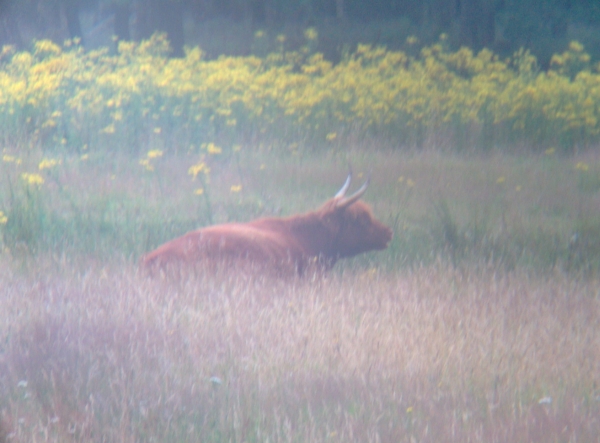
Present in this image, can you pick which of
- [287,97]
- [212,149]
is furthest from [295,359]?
[287,97]

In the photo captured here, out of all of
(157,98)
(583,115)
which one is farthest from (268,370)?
(157,98)

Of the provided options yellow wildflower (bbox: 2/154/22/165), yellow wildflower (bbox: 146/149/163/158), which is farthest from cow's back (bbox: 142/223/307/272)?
yellow wildflower (bbox: 2/154/22/165)

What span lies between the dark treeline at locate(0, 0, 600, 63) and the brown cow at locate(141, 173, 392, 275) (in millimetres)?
2352

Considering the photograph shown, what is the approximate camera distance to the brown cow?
4293mm

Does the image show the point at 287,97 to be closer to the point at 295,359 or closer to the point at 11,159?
the point at 11,159

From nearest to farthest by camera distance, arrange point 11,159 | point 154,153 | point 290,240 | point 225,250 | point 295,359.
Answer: point 295,359 → point 225,250 → point 290,240 → point 154,153 → point 11,159

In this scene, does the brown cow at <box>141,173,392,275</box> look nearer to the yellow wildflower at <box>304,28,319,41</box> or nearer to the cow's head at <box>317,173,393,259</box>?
the cow's head at <box>317,173,393,259</box>

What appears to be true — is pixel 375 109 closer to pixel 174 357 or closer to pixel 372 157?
pixel 372 157

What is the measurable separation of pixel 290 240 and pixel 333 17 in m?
2.92

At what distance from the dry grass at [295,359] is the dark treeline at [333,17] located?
2.78 metres

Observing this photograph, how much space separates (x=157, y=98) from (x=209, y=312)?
4786 millimetres

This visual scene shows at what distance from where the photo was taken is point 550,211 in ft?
18.1

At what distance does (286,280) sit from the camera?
170 inches

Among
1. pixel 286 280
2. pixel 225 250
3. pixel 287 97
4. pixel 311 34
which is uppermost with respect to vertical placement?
pixel 311 34
